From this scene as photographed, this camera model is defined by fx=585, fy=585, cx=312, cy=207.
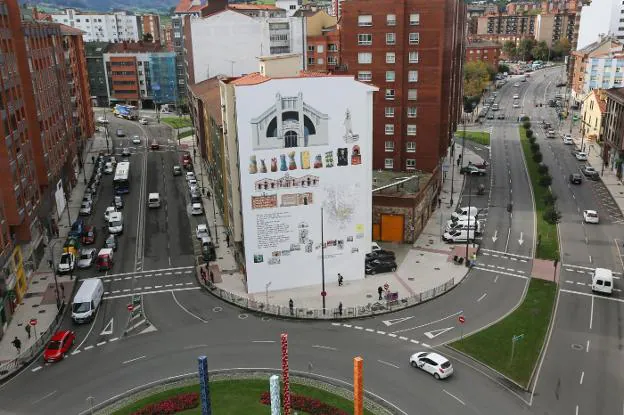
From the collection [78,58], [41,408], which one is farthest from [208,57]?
[41,408]

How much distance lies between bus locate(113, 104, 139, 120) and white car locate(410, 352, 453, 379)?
13671 cm

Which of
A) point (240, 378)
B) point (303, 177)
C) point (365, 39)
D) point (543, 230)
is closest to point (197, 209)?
point (303, 177)

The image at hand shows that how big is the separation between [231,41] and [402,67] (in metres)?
55.2

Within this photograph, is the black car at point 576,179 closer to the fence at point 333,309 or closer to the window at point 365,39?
the window at point 365,39

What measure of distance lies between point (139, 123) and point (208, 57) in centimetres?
4465

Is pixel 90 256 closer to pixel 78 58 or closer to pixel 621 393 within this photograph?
pixel 621 393

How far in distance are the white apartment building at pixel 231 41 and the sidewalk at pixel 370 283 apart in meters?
62.3

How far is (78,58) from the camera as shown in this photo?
398ft

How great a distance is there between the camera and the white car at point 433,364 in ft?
135

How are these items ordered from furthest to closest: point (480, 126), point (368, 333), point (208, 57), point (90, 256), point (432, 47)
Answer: point (480, 126)
point (208, 57)
point (432, 47)
point (90, 256)
point (368, 333)

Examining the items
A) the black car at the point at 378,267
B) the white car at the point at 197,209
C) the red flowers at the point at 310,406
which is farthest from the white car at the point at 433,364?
the white car at the point at 197,209

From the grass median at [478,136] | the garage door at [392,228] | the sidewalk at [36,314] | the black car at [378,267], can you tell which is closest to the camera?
the sidewalk at [36,314]

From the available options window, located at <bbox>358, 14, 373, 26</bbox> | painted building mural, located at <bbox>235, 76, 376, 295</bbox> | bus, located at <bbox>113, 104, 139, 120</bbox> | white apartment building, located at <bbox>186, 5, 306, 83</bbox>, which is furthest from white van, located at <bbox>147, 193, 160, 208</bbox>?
bus, located at <bbox>113, 104, 139, 120</bbox>

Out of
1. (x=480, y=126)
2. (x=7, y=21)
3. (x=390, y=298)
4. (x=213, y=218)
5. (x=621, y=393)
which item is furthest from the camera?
(x=480, y=126)
